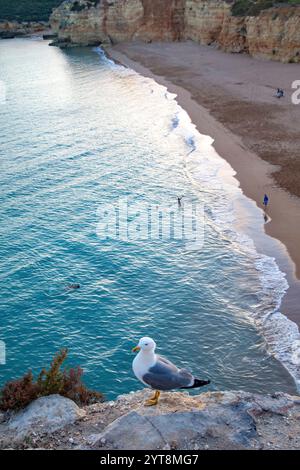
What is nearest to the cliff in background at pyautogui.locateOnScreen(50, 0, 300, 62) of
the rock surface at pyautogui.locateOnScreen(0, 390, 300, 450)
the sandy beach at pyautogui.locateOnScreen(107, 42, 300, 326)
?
the sandy beach at pyautogui.locateOnScreen(107, 42, 300, 326)

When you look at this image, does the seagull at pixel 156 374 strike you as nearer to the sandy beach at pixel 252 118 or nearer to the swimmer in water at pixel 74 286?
the sandy beach at pixel 252 118

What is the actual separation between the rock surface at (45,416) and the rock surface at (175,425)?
2cm

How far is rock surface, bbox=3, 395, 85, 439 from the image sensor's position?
1050 centimetres

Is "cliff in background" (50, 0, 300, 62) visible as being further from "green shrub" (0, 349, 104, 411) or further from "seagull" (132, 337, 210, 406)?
"seagull" (132, 337, 210, 406)

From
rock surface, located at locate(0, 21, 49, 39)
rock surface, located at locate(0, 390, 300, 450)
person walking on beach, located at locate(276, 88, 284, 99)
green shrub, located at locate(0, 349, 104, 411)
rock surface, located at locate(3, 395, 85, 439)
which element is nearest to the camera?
rock surface, located at locate(0, 390, 300, 450)

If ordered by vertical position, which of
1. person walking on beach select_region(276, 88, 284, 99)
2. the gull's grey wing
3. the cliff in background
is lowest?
the gull's grey wing

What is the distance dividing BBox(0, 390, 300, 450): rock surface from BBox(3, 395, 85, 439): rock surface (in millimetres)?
21

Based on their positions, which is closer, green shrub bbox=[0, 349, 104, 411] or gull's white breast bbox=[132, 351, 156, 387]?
gull's white breast bbox=[132, 351, 156, 387]

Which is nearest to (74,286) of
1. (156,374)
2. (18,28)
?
(156,374)

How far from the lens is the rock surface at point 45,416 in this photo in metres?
10.5

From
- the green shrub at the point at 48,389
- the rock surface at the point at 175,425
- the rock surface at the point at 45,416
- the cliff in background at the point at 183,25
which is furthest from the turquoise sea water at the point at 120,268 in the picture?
the cliff in background at the point at 183,25

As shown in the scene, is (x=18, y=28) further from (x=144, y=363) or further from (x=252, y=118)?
(x=144, y=363)

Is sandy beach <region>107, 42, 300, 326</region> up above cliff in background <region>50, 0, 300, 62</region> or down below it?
below

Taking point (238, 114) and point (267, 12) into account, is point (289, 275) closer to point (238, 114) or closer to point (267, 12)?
point (238, 114)
